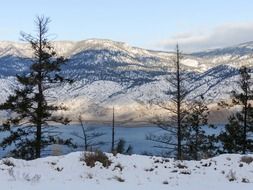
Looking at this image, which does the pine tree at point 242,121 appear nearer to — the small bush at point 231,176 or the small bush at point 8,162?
the small bush at point 231,176

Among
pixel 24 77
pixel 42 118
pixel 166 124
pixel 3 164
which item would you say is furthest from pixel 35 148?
pixel 3 164

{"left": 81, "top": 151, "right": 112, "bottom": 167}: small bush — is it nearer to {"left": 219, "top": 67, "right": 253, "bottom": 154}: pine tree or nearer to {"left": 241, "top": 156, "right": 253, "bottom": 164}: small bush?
{"left": 241, "top": 156, "right": 253, "bottom": 164}: small bush

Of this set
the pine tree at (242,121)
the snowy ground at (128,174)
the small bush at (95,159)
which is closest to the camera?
the snowy ground at (128,174)

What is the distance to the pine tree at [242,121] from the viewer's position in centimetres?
4525

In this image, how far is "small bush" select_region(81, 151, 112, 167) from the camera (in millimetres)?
15297

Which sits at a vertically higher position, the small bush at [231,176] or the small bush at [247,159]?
the small bush at [231,176]

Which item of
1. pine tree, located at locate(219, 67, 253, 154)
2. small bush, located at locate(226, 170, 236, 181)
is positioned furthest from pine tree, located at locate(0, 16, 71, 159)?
small bush, located at locate(226, 170, 236, 181)

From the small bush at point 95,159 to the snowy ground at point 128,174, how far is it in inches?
6.3

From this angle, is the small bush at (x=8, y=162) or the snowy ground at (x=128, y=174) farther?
the small bush at (x=8, y=162)

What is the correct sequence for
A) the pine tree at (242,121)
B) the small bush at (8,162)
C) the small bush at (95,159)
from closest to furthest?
the small bush at (8,162) → the small bush at (95,159) → the pine tree at (242,121)

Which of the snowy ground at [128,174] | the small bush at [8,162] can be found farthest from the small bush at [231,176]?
the small bush at [8,162]

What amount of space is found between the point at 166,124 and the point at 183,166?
2532cm

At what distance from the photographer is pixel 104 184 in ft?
38.6

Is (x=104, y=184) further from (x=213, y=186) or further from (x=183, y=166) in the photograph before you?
(x=183, y=166)
